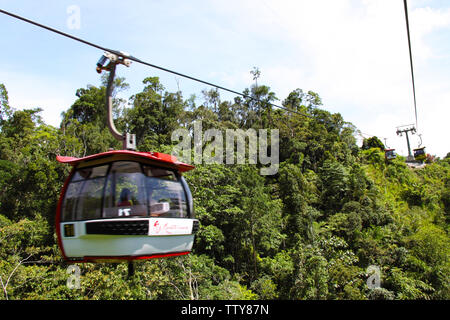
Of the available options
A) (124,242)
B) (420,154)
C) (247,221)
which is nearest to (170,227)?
(124,242)

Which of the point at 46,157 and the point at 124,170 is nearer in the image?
the point at 124,170

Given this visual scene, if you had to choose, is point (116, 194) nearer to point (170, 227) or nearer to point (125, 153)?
point (125, 153)

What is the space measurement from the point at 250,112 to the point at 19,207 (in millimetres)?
19464

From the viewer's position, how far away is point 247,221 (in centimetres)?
1617

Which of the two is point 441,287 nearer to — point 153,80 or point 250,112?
point 250,112

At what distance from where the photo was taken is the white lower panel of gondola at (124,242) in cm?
286

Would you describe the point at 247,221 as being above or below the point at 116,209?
below

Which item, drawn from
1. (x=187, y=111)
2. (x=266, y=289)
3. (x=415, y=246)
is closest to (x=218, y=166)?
(x=266, y=289)

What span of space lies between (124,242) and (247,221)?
13.7 m

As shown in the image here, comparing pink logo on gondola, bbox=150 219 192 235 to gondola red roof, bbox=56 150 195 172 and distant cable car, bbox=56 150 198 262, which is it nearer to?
distant cable car, bbox=56 150 198 262

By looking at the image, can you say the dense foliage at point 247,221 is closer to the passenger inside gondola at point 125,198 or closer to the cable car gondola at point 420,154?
the cable car gondola at point 420,154
